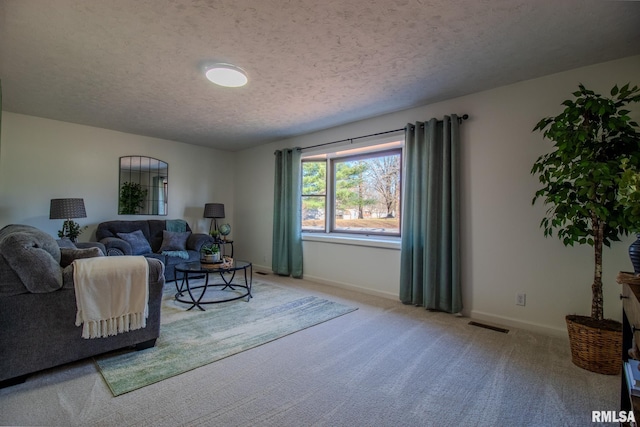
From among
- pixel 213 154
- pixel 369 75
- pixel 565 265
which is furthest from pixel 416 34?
pixel 213 154

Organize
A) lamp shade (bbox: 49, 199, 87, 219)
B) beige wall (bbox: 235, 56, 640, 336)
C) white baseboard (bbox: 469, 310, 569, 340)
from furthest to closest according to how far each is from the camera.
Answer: lamp shade (bbox: 49, 199, 87, 219) < white baseboard (bbox: 469, 310, 569, 340) < beige wall (bbox: 235, 56, 640, 336)

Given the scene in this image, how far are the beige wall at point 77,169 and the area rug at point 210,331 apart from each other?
77.8 inches

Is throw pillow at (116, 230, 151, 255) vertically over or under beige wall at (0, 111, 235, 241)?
under

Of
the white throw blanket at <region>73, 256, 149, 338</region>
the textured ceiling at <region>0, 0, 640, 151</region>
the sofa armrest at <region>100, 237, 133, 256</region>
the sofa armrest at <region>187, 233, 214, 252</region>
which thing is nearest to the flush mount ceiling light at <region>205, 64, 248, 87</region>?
the textured ceiling at <region>0, 0, 640, 151</region>

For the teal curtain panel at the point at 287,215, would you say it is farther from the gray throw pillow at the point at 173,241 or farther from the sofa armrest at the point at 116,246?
the sofa armrest at the point at 116,246

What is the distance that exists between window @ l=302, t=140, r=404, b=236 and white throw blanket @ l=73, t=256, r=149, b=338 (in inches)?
120

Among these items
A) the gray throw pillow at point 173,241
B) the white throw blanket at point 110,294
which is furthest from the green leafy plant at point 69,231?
the white throw blanket at point 110,294

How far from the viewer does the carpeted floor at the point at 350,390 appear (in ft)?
5.31

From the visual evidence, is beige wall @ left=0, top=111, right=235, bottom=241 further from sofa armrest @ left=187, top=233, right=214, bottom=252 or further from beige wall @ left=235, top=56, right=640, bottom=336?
beige wall @ left=235, top=56, right=640, bottom=336

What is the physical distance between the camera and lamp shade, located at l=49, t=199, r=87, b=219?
3873mm

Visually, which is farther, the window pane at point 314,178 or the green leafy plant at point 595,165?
the window pane at point 314,178

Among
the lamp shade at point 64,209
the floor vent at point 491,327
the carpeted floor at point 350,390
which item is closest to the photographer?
the carpeted floor at point 350,390

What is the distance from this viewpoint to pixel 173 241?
484 centimetres

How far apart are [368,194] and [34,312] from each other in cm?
378
